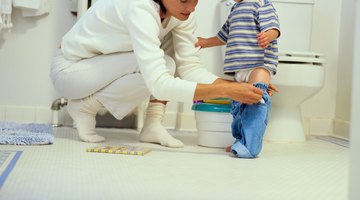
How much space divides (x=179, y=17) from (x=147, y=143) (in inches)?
19.7

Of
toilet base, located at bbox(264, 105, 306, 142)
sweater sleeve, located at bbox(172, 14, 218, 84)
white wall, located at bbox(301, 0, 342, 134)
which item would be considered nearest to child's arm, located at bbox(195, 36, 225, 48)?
sweater sleeve, located at bbox(172, 14, 218, 84)

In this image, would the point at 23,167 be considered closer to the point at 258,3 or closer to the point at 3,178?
the point at 3,178

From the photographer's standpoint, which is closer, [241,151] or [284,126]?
[241,151]

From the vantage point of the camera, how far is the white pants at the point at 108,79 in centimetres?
162

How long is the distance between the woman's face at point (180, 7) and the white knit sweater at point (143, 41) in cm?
4

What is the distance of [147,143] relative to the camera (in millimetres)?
1741

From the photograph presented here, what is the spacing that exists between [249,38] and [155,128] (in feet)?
1.48

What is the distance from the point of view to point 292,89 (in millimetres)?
2125

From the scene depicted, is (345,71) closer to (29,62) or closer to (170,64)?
(170,64)

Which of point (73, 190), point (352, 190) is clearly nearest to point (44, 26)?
point (73, 190)

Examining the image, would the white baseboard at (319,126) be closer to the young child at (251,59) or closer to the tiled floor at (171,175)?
the tiled floor at (171,175)

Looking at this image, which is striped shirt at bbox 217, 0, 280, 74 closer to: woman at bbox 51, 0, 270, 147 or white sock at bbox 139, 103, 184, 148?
woman at bbox 51, 0, 270, 147

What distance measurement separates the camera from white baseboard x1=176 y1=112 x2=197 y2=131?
2.51 metres

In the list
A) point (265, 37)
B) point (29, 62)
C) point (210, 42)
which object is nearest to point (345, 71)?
point (210, 42)
